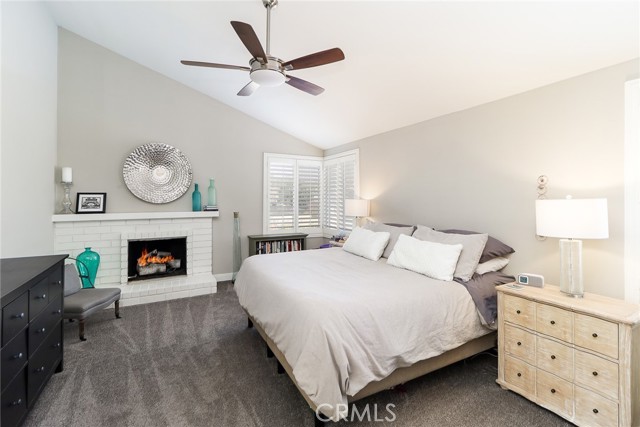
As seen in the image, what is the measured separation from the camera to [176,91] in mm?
4398

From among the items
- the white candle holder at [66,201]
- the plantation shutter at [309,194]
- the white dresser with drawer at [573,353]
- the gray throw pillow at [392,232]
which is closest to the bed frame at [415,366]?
the white dresser with drawer at [573,353]

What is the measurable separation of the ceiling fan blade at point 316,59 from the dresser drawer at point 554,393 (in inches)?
101

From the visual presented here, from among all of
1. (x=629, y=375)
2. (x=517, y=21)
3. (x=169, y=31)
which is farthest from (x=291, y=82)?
(x=629, y=375)

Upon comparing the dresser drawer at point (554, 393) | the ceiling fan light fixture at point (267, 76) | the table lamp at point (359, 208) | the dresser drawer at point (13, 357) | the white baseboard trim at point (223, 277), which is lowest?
the dresser drawer at point (554, 393)

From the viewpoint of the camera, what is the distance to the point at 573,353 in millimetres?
1713

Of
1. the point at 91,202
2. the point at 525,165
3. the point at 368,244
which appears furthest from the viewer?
the point at 91,202

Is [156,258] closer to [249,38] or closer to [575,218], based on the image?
[249,38]

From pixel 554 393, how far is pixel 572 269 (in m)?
0.81

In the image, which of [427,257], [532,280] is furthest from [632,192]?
[427,257]

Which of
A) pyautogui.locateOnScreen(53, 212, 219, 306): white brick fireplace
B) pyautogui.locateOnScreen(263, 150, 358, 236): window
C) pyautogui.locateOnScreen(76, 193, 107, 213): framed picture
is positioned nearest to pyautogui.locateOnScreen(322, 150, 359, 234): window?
pyautogui.locateOnScreen(263, 150, 358, 236): window

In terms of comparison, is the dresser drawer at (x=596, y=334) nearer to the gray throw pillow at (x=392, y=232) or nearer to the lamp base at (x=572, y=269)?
the lamp base at (x=572, y=269)

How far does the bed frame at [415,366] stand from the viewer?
1715 millimetres

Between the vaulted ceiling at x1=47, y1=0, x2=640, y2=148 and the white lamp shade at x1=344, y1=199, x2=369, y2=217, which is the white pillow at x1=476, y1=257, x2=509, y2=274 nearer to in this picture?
the vaulted ceiling at x1=47, y1=0, x2=640, y2=148

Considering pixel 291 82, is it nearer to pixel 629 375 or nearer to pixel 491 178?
pixel 491 178
